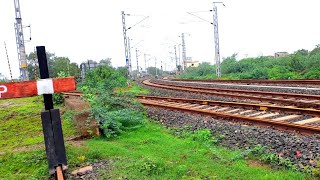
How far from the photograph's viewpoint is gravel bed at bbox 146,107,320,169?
4915mm

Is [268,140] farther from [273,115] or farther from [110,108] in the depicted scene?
[110,108]

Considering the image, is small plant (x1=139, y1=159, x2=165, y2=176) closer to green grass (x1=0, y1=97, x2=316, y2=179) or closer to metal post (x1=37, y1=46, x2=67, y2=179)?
green grass (x1=0, y1=97, x2=316, y2=179)

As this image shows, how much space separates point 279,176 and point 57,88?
3.09m

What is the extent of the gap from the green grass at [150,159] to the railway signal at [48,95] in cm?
57

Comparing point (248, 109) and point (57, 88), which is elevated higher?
point (57, 88)

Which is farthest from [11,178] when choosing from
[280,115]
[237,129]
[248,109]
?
[248,109]

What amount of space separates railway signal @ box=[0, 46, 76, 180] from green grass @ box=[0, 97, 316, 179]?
1.87ft

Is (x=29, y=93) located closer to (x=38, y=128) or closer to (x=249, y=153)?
(x=249, y=153)

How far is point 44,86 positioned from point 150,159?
198 cm

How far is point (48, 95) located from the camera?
3.88 meters

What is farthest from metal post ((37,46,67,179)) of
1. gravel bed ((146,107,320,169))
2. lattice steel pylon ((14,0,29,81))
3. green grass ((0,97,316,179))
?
lattice steel pylon ((14,0,29,81))

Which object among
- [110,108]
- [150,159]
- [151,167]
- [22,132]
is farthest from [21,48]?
[151,167]

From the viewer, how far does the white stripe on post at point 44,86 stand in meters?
3.81

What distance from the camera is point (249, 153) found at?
16.9 ft
